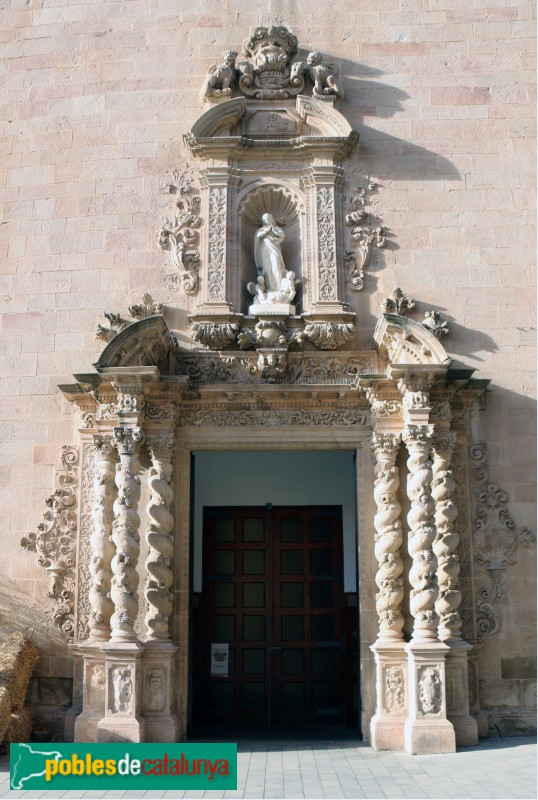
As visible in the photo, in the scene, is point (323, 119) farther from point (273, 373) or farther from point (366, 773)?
point (366, 773)

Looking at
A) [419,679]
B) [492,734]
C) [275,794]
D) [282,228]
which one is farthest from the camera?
[282,228]

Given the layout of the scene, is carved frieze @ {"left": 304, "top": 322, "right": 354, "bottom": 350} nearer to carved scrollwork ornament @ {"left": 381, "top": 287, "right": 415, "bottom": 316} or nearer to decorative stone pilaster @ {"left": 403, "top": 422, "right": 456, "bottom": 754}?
carved scrollwork ornament @ {"left": 381, "top": 287, "right": 415, "bottom": 316}

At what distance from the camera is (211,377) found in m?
9.70

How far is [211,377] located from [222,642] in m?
3.56

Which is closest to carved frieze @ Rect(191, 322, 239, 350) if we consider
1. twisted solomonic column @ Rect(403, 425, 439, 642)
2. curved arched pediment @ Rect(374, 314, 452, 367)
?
curved arched pediment @ Rect(374, 314, 452, 367)

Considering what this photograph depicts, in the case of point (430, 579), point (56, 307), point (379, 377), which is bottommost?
point (430, 579)

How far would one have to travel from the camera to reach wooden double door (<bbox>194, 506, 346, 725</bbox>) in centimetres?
1090

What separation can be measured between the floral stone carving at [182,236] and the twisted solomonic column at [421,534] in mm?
3105

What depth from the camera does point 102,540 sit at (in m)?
9.05

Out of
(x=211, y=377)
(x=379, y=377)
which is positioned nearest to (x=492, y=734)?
(x=379, y=377)

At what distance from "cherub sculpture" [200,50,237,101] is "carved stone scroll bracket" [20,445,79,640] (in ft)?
14.8

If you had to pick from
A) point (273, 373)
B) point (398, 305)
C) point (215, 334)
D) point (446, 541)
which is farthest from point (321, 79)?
point (446, 541)

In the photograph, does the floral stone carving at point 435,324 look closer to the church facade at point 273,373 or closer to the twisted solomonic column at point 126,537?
the church facade at point 273,373

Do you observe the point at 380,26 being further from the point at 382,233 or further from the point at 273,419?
the point at 273,419
